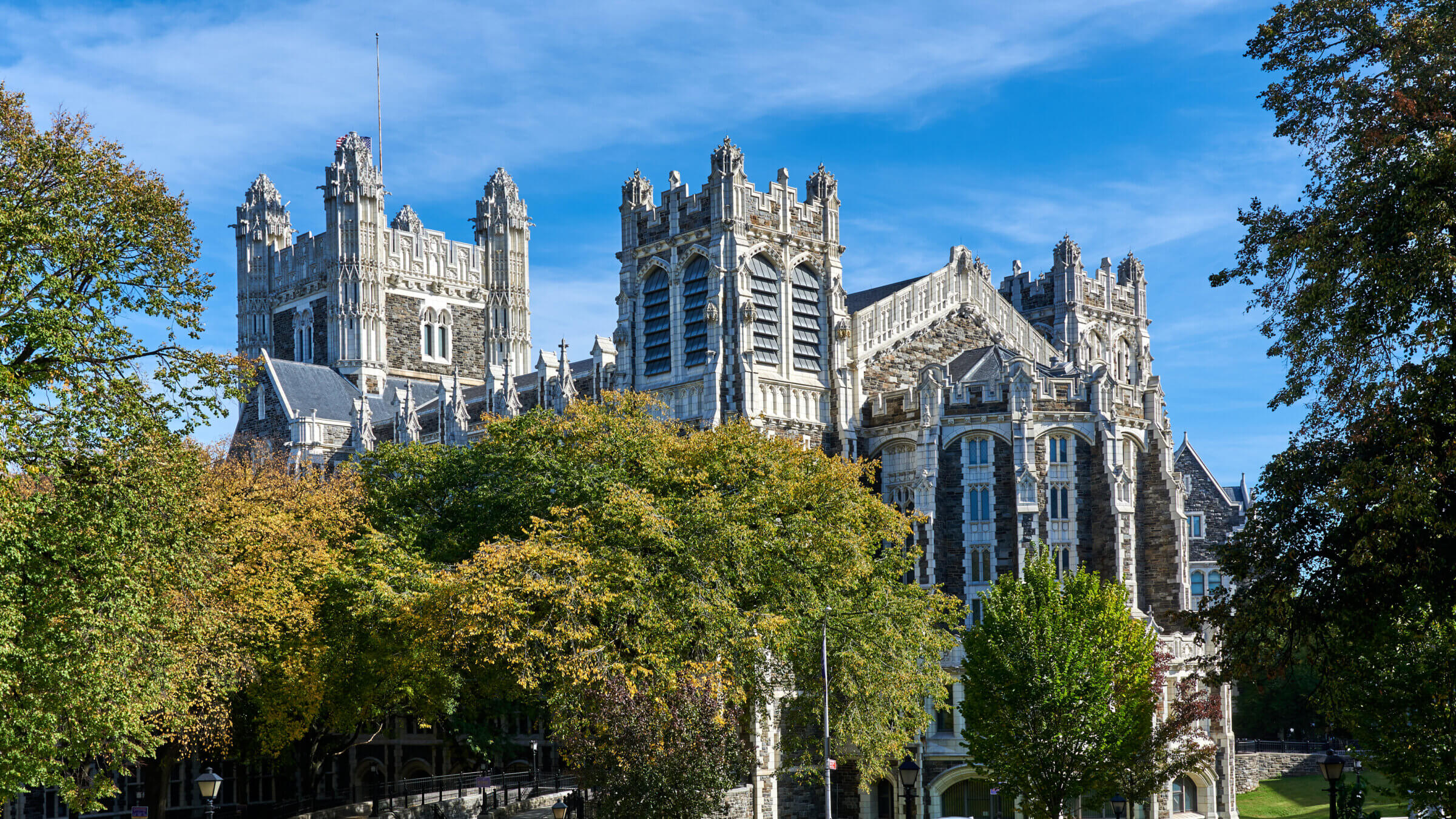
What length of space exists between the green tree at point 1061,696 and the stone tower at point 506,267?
181 feet

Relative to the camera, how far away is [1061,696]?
126 feet

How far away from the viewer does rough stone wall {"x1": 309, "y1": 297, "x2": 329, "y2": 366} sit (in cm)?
8631

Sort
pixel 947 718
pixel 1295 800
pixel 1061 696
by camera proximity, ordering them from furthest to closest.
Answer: pixel 1295 800 < pixel 947 718 < pixel 1061 696

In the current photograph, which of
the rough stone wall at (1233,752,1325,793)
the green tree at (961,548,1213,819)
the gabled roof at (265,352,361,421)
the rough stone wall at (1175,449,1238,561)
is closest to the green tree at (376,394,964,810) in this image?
the green tree at (961,548,1213,819)

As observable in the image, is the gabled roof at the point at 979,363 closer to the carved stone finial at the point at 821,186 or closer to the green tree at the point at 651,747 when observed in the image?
the carved stone finial at the point at 821,186

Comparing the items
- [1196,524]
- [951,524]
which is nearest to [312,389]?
[951,524]

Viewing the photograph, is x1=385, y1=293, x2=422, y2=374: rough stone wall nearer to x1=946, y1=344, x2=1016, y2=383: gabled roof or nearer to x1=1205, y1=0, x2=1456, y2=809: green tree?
x1=946, y1=344, x2=1016, y2=383: gabled roof

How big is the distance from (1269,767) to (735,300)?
4471cm

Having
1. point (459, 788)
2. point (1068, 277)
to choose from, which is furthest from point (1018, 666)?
point (1068, 277)

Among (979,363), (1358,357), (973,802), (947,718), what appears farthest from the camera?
(979,363)

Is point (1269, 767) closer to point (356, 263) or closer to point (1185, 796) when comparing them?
point (1185, 796)

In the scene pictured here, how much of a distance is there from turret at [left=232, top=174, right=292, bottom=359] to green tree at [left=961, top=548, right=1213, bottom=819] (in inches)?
2428

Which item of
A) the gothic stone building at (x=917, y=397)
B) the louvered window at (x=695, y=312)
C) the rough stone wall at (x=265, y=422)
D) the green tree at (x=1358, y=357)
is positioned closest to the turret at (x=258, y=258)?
the rough stone wall at (x=265, y=422)

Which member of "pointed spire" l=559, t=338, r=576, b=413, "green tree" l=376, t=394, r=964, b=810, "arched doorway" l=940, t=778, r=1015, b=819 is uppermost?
"pointed spire" l=559, t=338, r=576, b=413
